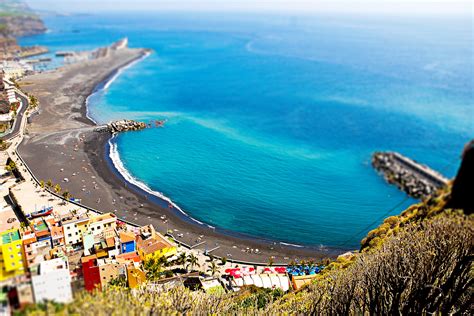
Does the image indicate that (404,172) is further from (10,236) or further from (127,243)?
(10,236)

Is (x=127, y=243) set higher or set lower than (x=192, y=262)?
higher

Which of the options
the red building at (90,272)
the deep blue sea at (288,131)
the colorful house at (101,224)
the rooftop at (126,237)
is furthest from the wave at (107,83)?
the red building at (90,272)

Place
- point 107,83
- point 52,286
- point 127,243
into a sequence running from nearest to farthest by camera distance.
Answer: point 52,286 < point 127,243 < point 107,83

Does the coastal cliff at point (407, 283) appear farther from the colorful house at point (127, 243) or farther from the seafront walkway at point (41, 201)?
the seafront walkway at point (41, 201)

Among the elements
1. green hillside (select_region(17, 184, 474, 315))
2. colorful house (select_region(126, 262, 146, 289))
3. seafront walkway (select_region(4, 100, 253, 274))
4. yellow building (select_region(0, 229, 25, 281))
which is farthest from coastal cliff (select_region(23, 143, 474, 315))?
seafront walkway (select_region(4, 100, 253, 274))

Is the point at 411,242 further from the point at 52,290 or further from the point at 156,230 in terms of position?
the point at 156,230

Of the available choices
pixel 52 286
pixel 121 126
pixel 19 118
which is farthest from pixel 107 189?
pixel 52 286

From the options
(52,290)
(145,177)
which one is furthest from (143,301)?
(145,177)
